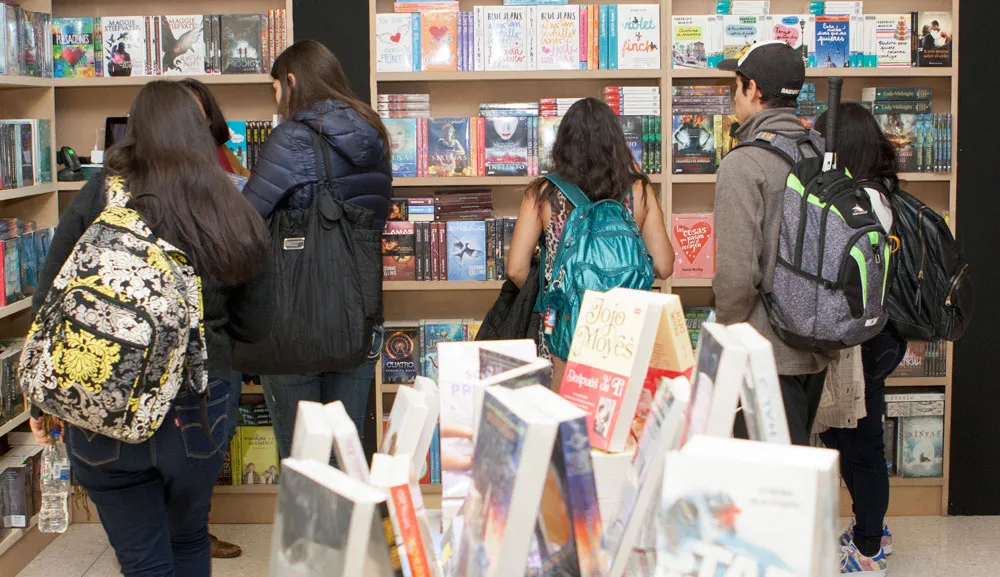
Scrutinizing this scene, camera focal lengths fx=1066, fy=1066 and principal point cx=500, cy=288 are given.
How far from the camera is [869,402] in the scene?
11.3 ft

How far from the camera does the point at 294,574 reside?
3.74 ft

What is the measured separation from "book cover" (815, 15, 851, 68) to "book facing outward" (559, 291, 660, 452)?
2.85 metres

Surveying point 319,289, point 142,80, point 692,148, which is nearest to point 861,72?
point 692,148

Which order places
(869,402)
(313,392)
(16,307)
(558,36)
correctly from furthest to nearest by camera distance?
(558,36) < (16,307) < (869,402) < (313,392)

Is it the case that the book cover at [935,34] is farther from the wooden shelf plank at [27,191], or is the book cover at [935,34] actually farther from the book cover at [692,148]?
the wooden shelf plank at [27,191]

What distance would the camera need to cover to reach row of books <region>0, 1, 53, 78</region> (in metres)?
3.74

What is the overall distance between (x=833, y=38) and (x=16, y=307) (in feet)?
10.4

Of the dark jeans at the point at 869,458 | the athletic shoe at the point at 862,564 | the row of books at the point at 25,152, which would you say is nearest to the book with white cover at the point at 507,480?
the dark jeans at the point at 869,458

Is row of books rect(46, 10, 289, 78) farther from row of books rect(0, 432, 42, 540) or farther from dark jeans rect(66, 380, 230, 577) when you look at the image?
dark jeans rect(66, 380, 230, 577)

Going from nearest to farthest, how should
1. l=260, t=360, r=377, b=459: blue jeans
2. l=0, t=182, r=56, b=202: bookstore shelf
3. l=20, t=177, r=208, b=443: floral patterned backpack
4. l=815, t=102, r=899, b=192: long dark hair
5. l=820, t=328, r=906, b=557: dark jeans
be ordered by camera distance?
l=20, t=177, r=208, b=443: floral patterned backpack
l=260, t=360, r=377, b=459: blue jeans
l=815, t=102, r=899, b=192: long dark hair
l=820, t=328, r=906, b=557: dark jeans
l=0, t=182, r=56, b=202: bookstore shelf

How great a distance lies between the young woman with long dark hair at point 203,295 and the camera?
7.20ft

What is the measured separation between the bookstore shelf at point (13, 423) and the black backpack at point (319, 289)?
1.22 metres

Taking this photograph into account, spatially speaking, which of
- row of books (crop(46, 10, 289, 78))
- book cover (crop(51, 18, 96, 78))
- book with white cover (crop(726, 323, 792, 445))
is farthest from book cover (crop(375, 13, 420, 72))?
book with white cover (crop(726, 323, 792, 445))

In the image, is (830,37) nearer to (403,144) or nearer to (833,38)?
(833,38)
